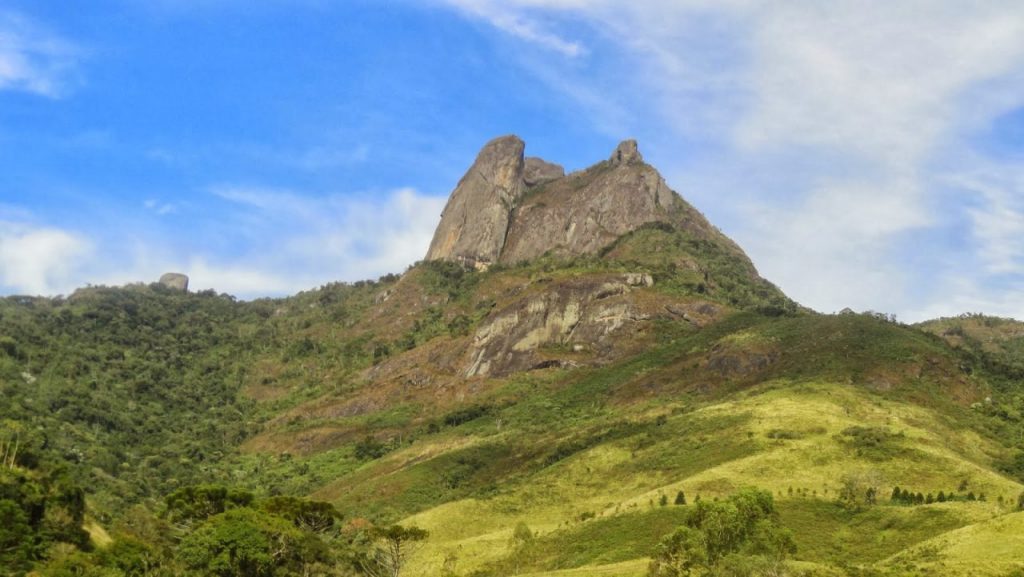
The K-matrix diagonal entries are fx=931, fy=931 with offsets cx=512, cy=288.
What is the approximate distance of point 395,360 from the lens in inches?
7520

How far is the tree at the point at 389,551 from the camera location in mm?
74938

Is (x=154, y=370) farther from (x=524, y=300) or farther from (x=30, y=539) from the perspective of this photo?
(x=30, y=539)

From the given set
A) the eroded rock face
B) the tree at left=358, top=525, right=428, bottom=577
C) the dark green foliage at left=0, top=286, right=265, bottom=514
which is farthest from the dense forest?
the eroded rock face

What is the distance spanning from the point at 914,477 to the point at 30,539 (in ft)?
243

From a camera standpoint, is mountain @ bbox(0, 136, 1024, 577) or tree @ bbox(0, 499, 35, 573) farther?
mountain @ bbox(0, 136, 1024, 577)

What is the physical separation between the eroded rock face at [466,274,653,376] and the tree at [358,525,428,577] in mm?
89870

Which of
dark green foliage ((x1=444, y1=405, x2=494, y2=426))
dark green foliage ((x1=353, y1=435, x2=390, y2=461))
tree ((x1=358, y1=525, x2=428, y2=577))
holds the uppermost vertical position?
dark green foliage ((x1=444, y1=405, x2=494, y2=426))

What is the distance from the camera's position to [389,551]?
81.7 m

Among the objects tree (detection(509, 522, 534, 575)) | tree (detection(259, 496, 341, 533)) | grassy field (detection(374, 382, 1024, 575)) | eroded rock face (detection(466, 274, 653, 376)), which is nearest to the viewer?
grassy field (detection(374, 382, 1024, 575))

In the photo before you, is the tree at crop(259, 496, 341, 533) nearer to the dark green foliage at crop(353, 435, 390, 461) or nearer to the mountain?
the mountain

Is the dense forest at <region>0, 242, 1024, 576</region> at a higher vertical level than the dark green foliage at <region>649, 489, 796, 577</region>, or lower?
higher

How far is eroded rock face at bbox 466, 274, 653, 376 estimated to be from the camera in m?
176

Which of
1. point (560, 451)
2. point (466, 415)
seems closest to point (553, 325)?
point (466, 415)

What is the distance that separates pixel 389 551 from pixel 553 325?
102444 mm
